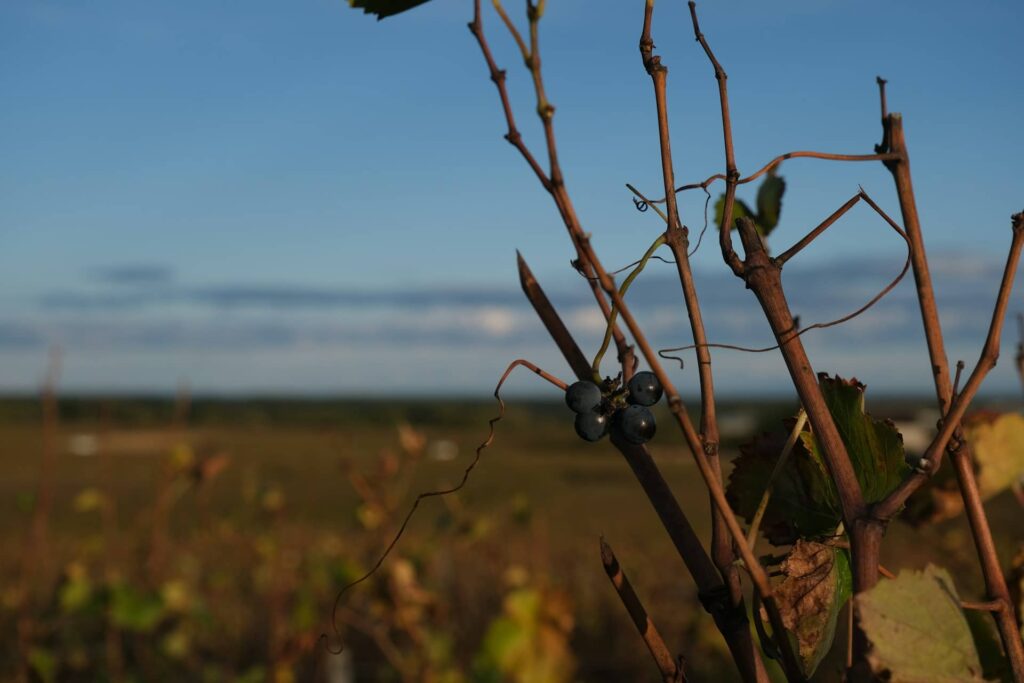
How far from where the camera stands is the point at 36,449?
21.9 metres

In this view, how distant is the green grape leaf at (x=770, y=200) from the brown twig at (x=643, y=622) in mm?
369

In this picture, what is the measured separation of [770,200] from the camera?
70cm

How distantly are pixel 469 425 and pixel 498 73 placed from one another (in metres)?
30.0

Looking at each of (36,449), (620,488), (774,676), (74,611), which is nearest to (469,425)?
(36,449)

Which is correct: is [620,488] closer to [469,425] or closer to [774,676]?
[774,676]

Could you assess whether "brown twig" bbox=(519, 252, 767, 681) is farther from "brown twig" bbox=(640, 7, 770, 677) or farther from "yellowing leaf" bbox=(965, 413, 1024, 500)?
"yellowing leaf" bbox=(965, 413, 1024, 500)

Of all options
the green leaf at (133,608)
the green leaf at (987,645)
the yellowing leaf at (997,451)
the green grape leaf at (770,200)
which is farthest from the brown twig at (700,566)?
the green leaf at (133,608)

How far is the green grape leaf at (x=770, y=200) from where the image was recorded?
0.70 m

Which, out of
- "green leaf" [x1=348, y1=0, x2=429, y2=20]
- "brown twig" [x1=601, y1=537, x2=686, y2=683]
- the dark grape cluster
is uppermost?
"green leaf" [x1=348, y1=0, x2=429, y2=20]

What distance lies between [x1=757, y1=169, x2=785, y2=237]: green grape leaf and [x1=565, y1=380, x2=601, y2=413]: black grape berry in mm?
304

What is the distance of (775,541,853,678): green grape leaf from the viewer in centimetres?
43

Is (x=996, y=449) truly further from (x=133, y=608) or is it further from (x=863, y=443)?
(x=133, y=608)

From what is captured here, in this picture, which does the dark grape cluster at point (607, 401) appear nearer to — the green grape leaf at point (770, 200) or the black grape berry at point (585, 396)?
the black grape berry at point (585, 396)

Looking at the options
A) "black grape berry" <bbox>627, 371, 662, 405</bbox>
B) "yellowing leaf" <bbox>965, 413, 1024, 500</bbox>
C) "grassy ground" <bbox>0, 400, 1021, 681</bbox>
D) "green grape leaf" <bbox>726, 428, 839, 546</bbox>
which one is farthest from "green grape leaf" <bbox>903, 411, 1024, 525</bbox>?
"black grape berry" <bbox>627, 371, 662, 405</bbox>
